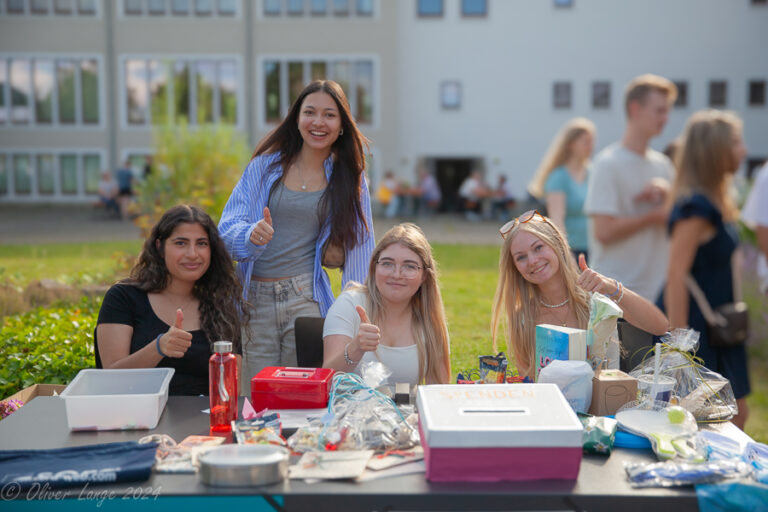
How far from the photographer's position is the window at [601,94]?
76.3 ft

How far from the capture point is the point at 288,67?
22.9 m

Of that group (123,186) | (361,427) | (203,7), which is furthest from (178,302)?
(203,7)

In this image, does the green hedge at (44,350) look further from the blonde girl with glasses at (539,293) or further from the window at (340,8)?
the window at (340,8)

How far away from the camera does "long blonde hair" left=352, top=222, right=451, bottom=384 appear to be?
9.10ft

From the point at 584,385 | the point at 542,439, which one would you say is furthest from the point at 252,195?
the point at 542,439

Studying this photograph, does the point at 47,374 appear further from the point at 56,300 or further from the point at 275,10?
the point at 275,10

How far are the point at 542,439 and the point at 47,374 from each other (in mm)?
2796

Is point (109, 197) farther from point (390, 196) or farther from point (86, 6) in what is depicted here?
point (86, 6)

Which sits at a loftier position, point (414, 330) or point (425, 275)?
point (425, 275)

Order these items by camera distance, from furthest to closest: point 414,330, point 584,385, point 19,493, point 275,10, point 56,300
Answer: point 275,10, point 56,300, point 414,330, point 584,385, point 19,493

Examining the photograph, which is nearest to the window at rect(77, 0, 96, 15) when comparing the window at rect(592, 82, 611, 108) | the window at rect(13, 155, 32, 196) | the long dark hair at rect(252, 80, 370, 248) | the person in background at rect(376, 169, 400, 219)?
the window at rect(13, 155, 32, 196)

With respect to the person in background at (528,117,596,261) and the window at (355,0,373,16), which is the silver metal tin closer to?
the person in background at (528,117,596,261)

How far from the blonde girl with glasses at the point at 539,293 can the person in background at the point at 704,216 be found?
173 millimetres

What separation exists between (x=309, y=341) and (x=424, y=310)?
0.57 metres
